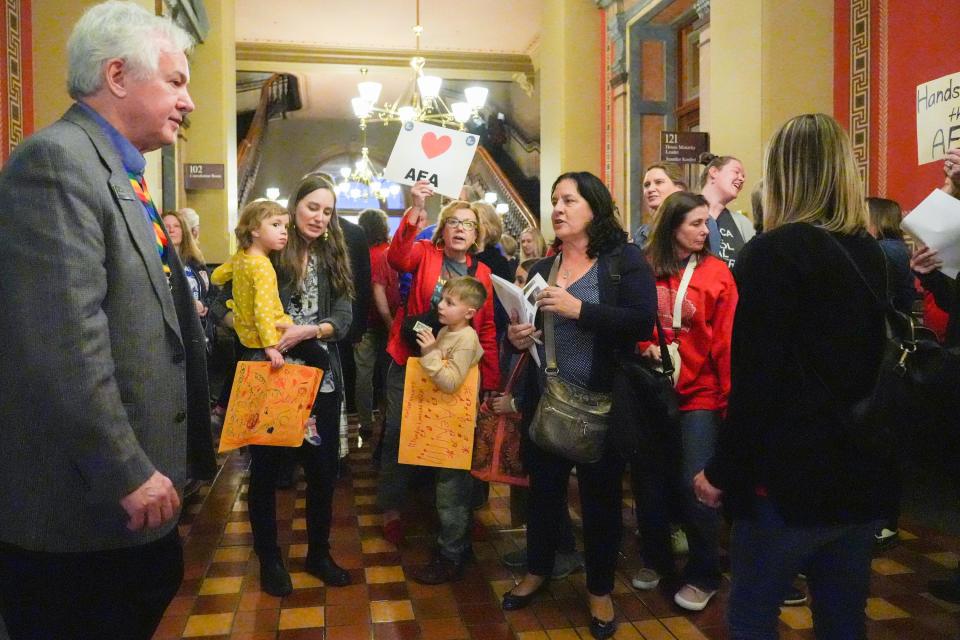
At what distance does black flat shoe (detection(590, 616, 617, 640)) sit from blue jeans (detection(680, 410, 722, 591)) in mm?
432

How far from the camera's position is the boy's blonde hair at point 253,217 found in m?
3.01

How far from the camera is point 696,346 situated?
3.04 meters

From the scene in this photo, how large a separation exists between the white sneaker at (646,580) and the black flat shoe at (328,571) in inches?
44.8

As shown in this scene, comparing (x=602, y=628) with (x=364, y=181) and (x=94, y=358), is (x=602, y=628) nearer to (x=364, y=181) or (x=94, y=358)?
(x=94, y=358)

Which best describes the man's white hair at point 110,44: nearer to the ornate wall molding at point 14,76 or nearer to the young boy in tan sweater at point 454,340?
Answer: the young boy in tan sweater at point 454,340

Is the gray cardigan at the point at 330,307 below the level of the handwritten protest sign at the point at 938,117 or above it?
below

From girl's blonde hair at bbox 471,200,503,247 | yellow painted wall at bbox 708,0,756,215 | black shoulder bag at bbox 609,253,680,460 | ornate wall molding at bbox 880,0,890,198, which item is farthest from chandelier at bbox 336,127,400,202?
black shoulder bag at bbox 609,253,680,460

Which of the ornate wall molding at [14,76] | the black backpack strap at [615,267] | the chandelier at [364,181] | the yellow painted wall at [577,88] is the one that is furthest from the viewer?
the chandelier at [364,181]

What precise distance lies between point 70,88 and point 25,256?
41 centimetres

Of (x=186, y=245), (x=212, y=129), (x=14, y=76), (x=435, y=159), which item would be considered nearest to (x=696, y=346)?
(x=435, y=159)

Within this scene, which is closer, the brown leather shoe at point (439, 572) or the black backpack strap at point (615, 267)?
the black backpack strap at point (615, 267)

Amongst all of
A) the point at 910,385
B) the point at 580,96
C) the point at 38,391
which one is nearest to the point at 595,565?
the point at 910,385

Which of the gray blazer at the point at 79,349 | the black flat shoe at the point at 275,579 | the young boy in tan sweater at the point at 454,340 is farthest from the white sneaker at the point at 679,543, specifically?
the gray blazer at the point at 79,349

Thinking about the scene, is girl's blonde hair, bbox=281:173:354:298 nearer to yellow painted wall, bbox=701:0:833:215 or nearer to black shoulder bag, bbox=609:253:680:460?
black shoulder bag, bbox=609:253:680:460
